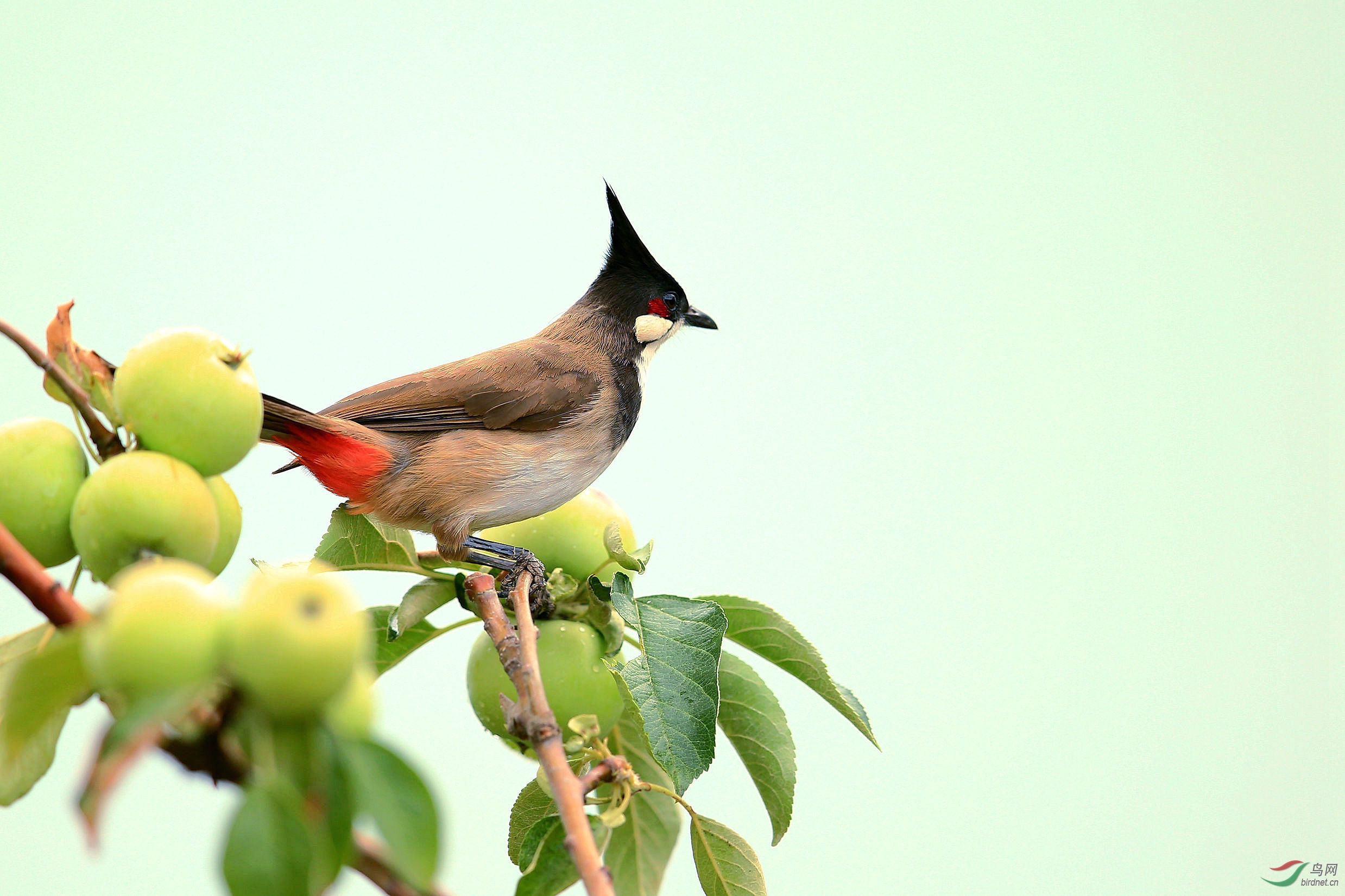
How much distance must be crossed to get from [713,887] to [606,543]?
375mm

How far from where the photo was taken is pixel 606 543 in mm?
1172

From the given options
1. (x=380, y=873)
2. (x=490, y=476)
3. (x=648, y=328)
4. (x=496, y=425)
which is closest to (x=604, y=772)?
(x=380, y=873)

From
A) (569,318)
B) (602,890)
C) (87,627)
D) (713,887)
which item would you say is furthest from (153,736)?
(569,318)

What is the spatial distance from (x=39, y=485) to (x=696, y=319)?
8.49 ft

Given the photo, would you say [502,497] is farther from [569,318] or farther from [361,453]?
[569,318]

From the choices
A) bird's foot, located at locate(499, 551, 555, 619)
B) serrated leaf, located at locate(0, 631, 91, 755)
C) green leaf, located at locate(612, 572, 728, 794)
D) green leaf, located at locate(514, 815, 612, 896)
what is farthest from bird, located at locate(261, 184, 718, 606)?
serrated leaf, located at locate(0, 631, 91, 755)

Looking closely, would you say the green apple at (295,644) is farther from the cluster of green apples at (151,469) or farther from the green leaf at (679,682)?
the green leaf at (679,682)

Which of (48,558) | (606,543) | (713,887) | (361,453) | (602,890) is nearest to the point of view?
(602,890)

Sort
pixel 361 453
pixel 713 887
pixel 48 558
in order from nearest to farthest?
pixel 48 558 → pixel 713 887 → pixel 361 453

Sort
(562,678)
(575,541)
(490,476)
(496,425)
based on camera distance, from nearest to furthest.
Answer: (562,678) < (575,541) < (490,476) < (496,425)

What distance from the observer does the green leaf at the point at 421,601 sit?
112 cm

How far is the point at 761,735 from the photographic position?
1163 millimetres

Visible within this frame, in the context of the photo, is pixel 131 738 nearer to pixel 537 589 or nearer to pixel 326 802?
pixel 326 802

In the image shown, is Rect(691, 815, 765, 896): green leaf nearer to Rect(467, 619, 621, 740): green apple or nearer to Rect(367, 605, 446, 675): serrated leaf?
Rect(467, 619, 621, 740): green apple
